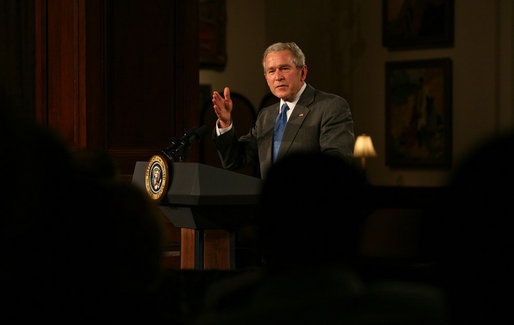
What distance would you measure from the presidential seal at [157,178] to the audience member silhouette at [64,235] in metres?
1.69

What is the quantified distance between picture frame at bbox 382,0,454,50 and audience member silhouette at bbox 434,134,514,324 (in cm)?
773

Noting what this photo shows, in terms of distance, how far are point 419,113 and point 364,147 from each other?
30.9 inches

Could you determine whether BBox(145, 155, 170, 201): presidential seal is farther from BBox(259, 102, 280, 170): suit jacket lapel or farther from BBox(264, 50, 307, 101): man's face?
BBox(264, 50, 307, 101): man's face

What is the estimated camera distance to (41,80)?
4523mm

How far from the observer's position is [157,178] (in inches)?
109

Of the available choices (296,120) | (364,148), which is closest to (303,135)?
(296,120)

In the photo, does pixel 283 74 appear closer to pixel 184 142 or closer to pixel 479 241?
pixel 184 142

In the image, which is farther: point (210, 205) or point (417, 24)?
point (417, 24)

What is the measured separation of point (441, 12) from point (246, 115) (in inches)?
107

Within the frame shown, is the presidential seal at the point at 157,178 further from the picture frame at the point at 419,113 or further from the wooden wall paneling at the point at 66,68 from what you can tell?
the picture frame at the point at 419,113

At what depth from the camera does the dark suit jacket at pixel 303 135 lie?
10.5 ft

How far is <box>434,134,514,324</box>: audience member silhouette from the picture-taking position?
0.83m

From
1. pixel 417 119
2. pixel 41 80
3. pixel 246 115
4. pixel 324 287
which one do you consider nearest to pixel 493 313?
pixel 324 287

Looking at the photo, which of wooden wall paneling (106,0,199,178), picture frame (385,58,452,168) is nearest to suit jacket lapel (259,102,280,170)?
wooden wall paneling (106,0,199,178)
